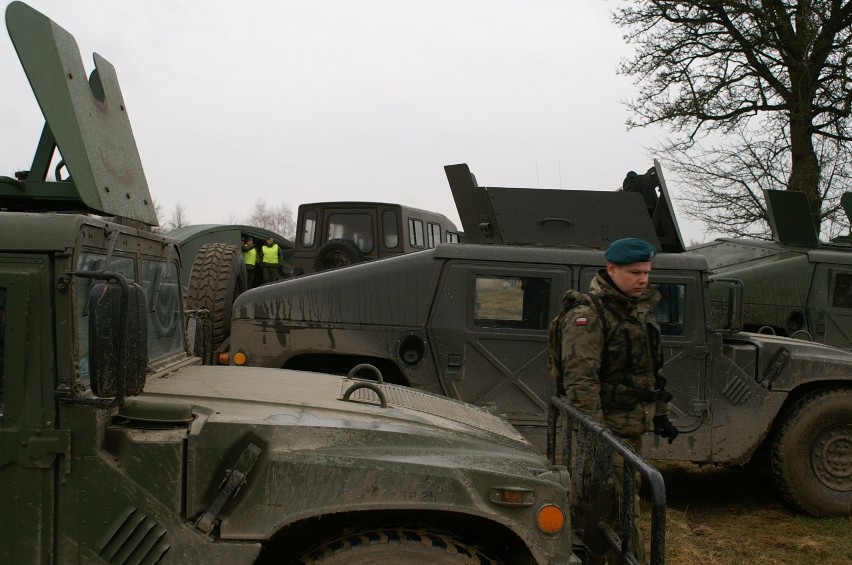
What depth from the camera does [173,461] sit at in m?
2.49

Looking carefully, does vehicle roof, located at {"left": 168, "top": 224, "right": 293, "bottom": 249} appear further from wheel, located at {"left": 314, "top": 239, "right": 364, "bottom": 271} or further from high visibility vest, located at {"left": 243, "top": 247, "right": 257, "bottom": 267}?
wheel, located at {"left": 314, "top": 239, "right": 364, "bottom": 271}

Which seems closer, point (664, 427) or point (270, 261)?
point (664, 427)

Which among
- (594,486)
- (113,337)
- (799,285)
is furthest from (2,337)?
(799,285)

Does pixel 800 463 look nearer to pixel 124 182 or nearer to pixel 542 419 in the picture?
pixel 542 419

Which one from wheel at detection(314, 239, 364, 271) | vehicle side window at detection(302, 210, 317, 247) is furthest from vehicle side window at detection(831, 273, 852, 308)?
vehicle side window at detection(302, 210, 317, 247)

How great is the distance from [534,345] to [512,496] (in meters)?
2.81

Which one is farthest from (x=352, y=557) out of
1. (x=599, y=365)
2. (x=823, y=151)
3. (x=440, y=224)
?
(x=440, y=224)

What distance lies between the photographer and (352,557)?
→ 254 cm

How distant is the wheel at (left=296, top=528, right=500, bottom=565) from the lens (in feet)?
8.36

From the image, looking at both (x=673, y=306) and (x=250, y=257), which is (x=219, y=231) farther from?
(x=673, y=306)

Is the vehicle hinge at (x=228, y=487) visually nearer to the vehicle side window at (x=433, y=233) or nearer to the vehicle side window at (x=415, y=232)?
the vehicle side window at (x=415, y=232)

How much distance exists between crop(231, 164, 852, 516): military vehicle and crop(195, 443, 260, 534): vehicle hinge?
291 cm

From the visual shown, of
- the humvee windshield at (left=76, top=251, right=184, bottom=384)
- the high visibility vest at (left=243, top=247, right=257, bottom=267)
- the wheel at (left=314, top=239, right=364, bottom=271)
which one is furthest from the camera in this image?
the high visibility vest at (left=243, top=247, right=257, bottom=267)

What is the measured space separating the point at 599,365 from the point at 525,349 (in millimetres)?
1755
